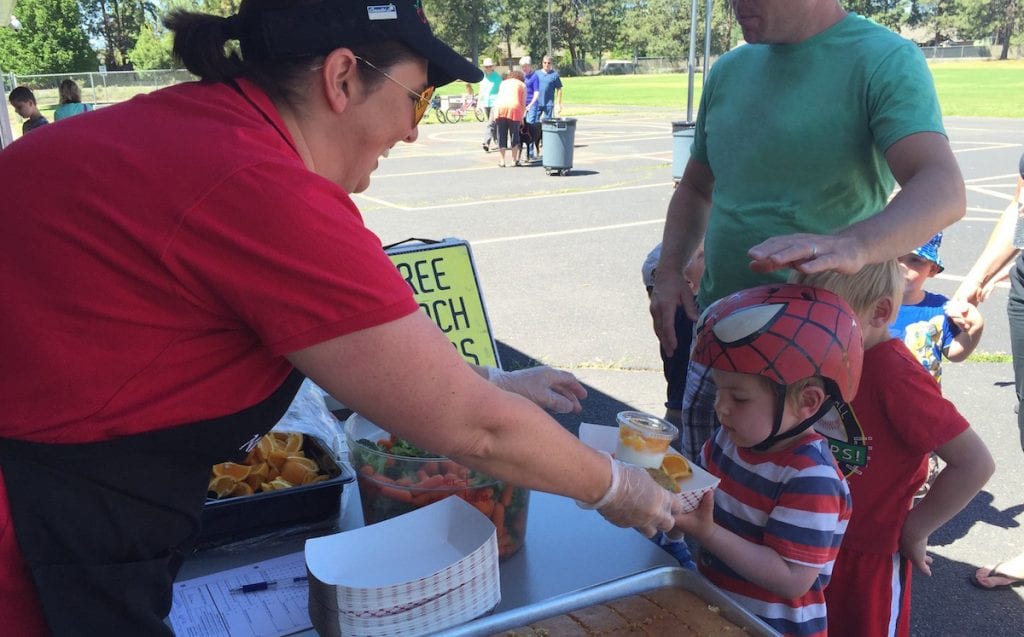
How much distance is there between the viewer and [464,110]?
2767 cm

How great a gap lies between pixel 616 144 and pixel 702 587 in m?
18.0

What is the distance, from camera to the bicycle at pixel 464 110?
27031mm

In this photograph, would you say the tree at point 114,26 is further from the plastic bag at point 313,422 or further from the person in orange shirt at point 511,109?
the plastic bag at point 313,422

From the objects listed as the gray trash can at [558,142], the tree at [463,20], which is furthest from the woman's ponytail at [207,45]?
the tree at [463,20]

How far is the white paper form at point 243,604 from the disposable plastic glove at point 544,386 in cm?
58

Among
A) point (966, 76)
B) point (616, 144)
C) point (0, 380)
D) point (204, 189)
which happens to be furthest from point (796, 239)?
point (966, 76)

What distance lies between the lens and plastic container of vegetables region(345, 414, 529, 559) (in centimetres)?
166

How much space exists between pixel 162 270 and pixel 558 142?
12.9 metres

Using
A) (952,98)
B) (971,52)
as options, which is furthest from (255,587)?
(971,52)

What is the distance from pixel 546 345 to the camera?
5.88 meters

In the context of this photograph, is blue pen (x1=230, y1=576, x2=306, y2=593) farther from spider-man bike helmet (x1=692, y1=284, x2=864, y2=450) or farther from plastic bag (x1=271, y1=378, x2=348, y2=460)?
spider-man bike helmet (x1=692, y1=284, x2=864, y2=450)

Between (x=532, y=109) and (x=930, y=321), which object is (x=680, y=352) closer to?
(x=930, y=321)

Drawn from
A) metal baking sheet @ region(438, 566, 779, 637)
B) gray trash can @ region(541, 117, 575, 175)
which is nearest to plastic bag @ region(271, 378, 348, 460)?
metal baking sheet @ region(438, 566, 779, 637)

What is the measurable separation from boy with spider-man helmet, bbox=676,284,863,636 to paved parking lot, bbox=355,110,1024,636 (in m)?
1.78
